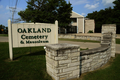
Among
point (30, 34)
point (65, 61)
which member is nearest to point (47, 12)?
point (30, 34)

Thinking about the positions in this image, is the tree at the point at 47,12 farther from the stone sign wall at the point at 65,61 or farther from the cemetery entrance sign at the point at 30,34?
the stone sign wall at the point at 65,61

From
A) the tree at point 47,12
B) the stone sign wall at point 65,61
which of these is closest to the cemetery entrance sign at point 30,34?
the stone sign wall at point 65,61

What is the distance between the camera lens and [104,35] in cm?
738

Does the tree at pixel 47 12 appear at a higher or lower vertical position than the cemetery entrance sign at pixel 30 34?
higher

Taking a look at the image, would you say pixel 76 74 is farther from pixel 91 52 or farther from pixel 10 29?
pixel 10 29

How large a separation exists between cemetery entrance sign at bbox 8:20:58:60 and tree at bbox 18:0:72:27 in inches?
654

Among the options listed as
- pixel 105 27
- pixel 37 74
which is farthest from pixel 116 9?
pixel 37 74

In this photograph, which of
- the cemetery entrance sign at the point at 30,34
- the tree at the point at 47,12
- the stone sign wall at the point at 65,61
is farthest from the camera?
the tree at the point at 47,12

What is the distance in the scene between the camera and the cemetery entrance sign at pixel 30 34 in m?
5.13

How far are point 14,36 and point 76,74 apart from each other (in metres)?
3.49

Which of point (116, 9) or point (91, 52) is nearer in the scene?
point (91, 52)

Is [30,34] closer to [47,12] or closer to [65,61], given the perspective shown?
[65,61]

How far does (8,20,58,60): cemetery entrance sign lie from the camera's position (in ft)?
16.8

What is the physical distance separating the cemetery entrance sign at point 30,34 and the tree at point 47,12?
16.6 m
